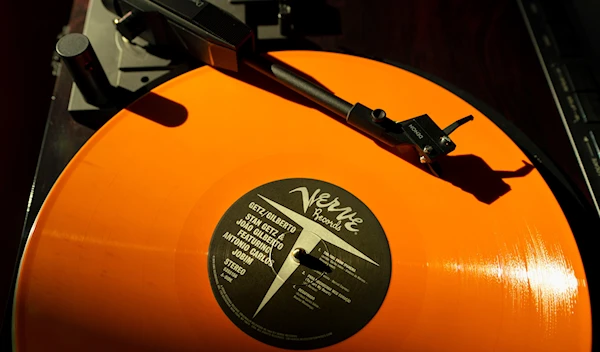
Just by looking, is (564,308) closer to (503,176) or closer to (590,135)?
(503,176)

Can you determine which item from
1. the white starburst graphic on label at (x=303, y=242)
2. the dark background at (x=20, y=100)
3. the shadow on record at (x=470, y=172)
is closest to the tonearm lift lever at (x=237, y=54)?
the shadow on record at (x=470, y=172)

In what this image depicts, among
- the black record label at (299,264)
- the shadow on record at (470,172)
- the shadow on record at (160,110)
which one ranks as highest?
the shadow on record at (470,172)

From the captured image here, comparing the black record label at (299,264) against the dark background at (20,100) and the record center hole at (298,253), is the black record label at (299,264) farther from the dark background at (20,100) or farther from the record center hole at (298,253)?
the dark background at (20,100)

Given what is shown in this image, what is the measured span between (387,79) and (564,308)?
1.28 ft

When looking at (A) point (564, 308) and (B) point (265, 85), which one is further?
(B) point (265, 85)

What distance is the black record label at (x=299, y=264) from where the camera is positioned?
626 mm

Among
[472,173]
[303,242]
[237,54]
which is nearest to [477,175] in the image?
[472,173]

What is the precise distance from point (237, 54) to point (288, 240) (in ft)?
0.91

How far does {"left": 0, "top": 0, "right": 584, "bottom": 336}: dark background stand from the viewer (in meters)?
0.84

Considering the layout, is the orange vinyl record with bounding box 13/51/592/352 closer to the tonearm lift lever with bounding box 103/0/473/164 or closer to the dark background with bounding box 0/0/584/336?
the tonearm lift lever with bounding box 103/0/473/164

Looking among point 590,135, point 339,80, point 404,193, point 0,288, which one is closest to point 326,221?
point 404,193

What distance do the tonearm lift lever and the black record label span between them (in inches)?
4.2

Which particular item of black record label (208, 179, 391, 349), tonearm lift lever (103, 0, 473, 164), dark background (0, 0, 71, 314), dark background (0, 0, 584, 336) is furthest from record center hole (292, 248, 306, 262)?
dark background (0, 0, 71, 314)

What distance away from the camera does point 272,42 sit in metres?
0.86
